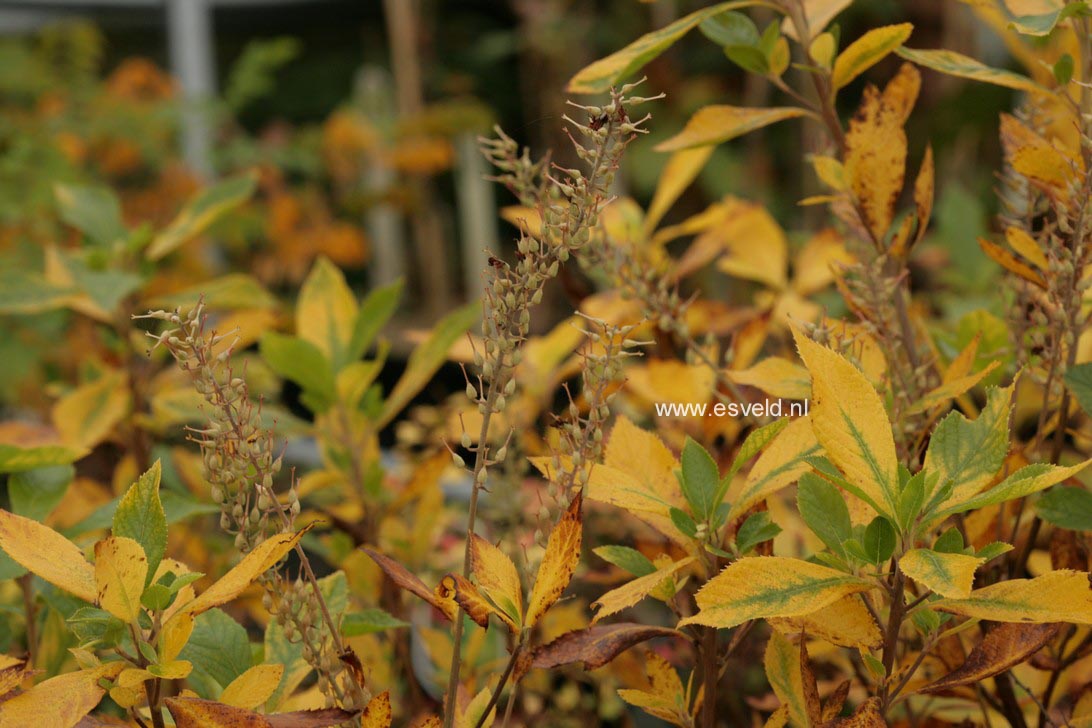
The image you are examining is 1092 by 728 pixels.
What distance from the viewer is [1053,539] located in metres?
0.49

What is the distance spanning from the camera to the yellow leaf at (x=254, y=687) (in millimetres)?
385

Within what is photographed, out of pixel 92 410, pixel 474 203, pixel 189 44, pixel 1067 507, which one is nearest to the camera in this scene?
pixel 1067 507

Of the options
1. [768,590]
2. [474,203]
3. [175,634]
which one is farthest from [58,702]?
[474,203]

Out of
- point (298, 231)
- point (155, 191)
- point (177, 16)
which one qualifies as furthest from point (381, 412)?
point (177, 16)

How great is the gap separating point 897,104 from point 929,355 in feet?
0.43

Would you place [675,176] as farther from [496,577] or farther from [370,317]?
[496,577]

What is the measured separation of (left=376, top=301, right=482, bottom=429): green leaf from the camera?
25.8 inches

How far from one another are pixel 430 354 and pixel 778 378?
26 cm

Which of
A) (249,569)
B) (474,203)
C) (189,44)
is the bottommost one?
(474,203)

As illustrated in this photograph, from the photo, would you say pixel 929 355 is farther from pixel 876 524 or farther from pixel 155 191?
pixel 155 191

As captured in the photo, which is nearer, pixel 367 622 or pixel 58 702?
pixel 58 702

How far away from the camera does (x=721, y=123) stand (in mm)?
543

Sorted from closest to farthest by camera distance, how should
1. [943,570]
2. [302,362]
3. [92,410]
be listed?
[943,570], [302,362], [92,410]

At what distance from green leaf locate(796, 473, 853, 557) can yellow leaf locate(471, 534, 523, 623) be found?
109 mm
